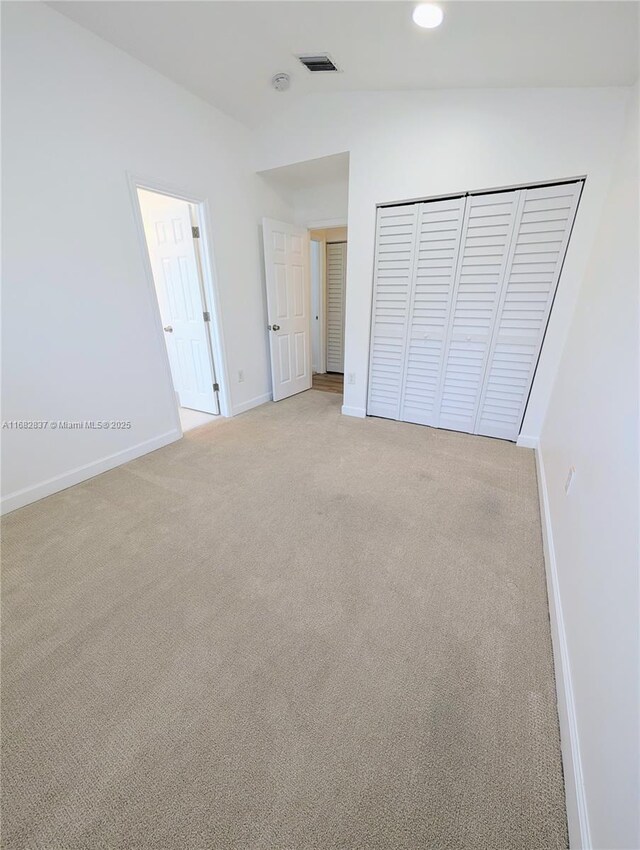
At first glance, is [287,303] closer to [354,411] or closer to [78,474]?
[354,411]

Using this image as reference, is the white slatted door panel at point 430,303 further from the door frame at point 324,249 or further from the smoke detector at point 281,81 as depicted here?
the door frame at point 324,249

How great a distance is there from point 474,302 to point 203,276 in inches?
98.6

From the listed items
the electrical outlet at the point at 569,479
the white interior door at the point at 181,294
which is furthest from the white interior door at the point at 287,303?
the electrical outlet at the point at 569,479

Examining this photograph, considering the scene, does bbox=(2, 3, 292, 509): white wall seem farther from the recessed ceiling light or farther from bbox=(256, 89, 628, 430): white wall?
the recessed ceiling light

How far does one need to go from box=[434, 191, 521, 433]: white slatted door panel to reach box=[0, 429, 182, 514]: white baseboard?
2636 millimetres

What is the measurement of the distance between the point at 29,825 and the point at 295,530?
129 cm

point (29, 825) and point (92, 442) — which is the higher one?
point (92, 442)

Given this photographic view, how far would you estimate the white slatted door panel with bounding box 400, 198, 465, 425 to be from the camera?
2.67m

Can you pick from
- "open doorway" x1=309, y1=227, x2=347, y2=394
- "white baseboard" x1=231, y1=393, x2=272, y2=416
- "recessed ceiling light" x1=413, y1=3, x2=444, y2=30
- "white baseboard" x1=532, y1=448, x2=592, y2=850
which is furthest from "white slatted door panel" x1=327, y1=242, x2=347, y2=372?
"white baseboard" x1=532, y1=448, x2=592, y2=850

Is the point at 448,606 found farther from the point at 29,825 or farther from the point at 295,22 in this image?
the point at 295,22

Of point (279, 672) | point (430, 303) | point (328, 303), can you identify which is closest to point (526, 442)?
point (430, 303)

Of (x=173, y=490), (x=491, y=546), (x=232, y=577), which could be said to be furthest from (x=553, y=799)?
(x=173, y=490)

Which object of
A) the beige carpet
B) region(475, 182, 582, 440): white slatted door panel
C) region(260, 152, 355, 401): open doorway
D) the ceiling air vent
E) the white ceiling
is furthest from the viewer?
region(260, 152, 355, 401): open doorway

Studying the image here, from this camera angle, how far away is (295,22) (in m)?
1.89
